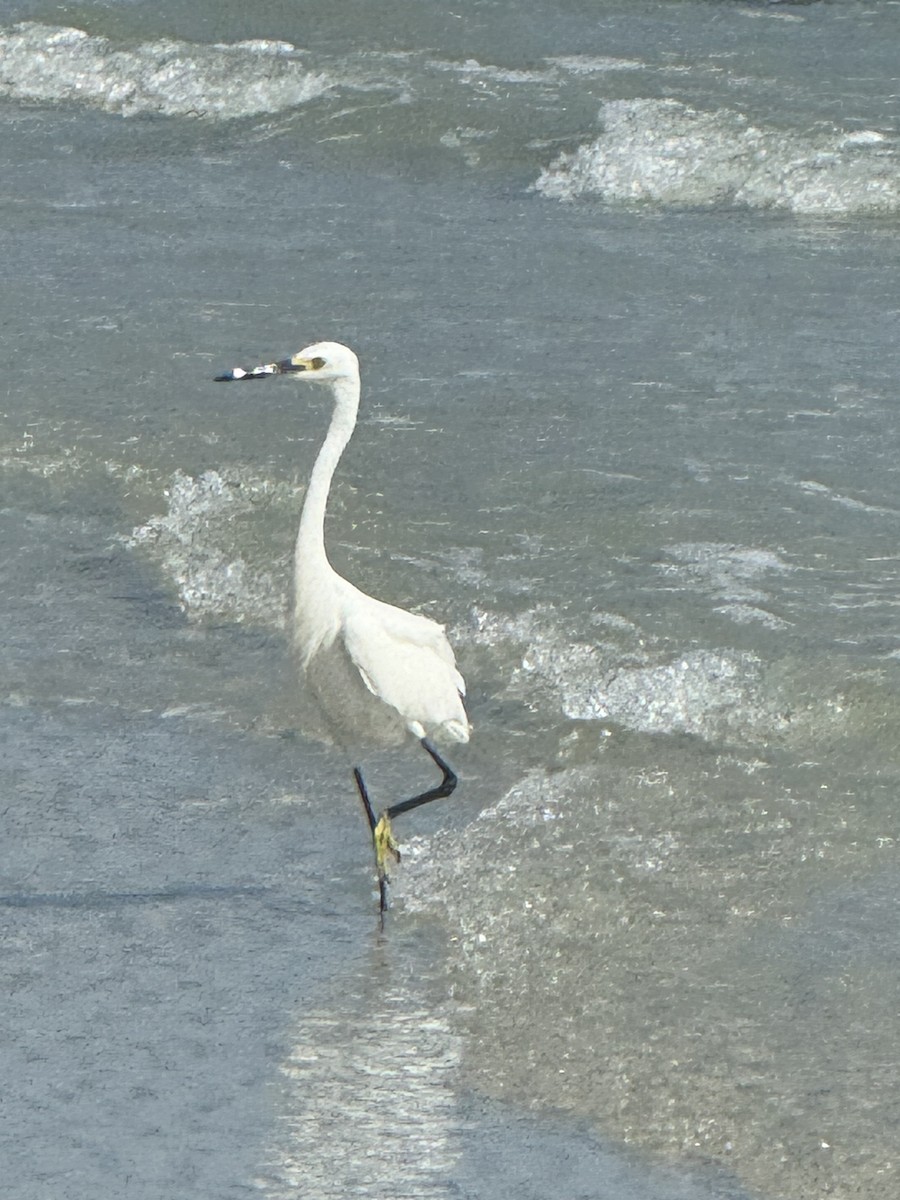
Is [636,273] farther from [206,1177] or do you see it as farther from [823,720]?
[206,1177]

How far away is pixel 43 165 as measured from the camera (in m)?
12.6

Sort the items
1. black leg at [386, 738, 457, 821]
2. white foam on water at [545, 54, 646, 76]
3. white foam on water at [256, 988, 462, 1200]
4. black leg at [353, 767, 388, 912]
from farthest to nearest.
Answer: white foam on water at [545, 54, 646, 76] → black leg at [386, 738, 457, 821] → black leg at [353, 767, 388, 912] → white foam on water at [256, 988, 462, 1200]

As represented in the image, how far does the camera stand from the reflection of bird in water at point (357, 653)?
210 inches

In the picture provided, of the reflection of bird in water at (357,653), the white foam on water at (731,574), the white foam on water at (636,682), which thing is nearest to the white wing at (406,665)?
the reflection of bird in water at (357,653)

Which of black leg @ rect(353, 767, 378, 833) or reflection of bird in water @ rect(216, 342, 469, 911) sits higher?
reflection of bird in water @ rect(216, 342, 469, 911)

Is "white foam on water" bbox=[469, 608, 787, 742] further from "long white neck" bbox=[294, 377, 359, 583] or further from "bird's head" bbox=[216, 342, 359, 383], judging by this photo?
"bird's head" bbox=[216, 342, 359, 383]

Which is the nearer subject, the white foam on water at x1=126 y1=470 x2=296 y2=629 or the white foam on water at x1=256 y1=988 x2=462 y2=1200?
the white foam on water at x1=256 y1=988 x2=462 y2=1200

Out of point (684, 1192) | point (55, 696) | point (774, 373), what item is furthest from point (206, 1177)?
point (774, 373)

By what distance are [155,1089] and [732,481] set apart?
4.35 metres

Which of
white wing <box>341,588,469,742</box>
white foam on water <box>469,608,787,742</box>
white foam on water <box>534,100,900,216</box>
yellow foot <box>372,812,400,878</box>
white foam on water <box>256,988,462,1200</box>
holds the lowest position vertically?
white foam on water <box>256,988,462,1200</box>

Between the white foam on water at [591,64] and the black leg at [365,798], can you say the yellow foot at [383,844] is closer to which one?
Result: the black leg at [365,798]

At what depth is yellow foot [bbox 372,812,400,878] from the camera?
5.23 metres

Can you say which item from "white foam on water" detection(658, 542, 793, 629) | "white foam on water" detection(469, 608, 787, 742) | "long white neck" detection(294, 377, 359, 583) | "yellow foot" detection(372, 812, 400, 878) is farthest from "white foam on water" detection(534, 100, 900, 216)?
"yellow foot" detection(372, 812, 400, 878)

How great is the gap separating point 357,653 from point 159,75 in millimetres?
10035
